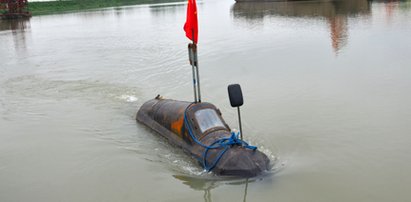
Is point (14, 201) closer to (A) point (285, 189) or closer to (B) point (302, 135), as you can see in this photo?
(A) point (285, 189)

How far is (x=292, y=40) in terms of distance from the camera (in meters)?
25.6

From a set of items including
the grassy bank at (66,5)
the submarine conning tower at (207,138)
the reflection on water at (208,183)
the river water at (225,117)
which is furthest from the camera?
the grassy bank at (66,5)

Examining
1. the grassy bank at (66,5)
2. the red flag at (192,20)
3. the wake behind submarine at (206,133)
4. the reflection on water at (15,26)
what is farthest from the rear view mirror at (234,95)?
the grassy bank at (66,5)

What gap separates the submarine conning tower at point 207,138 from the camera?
26.0ft

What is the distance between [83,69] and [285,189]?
1568 cm

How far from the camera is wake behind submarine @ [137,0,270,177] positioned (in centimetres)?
794

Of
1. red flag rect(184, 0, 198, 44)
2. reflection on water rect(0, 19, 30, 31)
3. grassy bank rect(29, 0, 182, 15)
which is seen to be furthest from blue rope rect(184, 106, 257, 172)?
grassy bank rect(29, 0, 182, 15)

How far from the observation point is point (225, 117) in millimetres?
12398

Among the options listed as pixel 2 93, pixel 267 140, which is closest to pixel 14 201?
pixel 267 140

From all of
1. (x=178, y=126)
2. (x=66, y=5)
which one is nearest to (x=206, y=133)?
(x=178, y=126)

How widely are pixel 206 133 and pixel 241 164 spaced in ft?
4.32

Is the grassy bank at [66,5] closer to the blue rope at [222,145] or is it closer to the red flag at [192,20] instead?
the red flag at [192,20]

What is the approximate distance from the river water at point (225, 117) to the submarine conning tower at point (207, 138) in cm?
23

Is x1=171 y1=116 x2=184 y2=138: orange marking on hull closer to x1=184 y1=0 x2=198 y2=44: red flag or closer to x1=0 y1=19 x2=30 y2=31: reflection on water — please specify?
x1=184 y1=0 x2=198 y2=44: red flag
